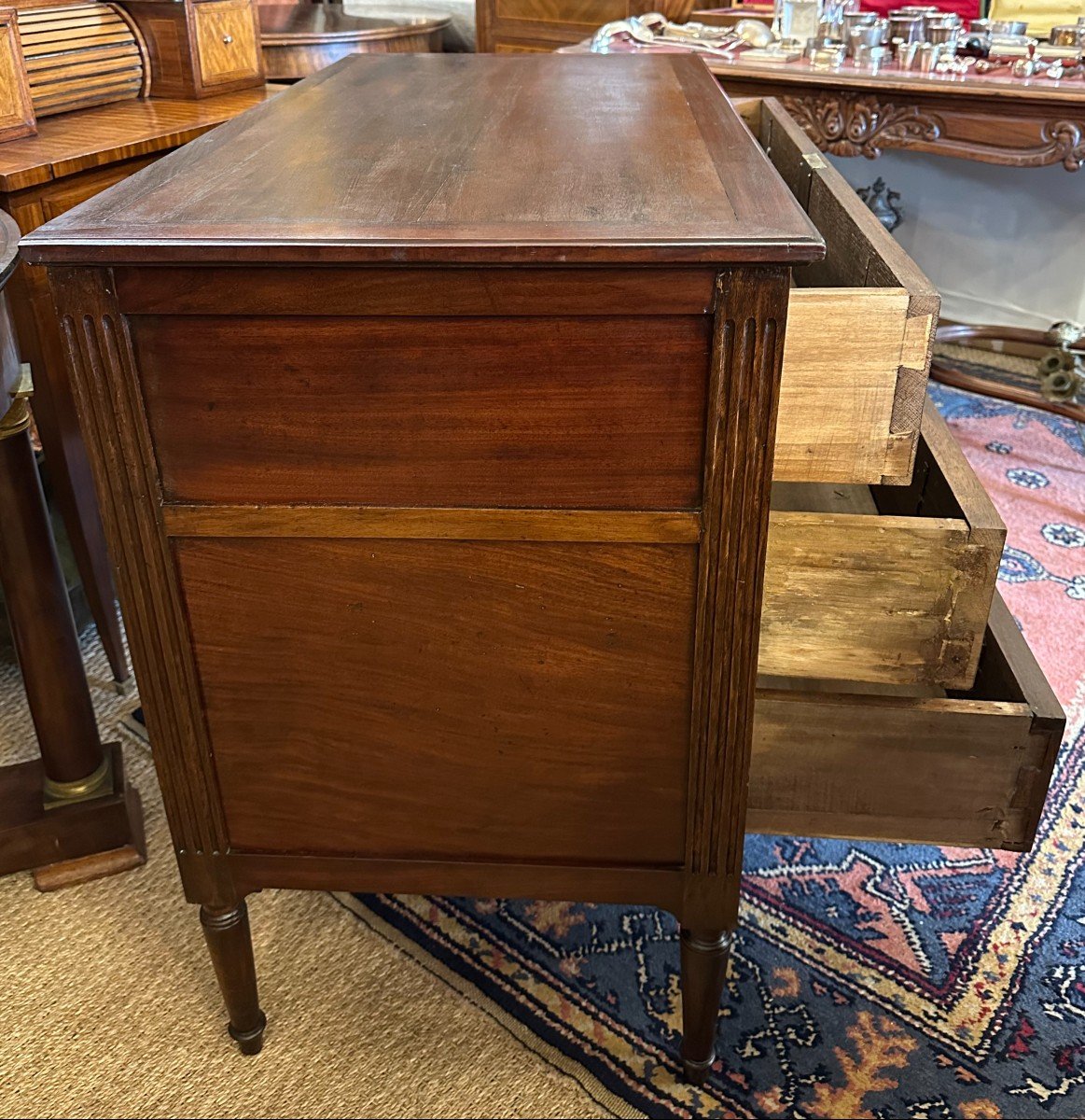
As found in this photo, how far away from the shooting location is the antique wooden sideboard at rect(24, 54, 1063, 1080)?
634 millimetres

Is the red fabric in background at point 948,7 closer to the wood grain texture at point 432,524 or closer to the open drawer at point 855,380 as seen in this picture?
the open drawer at point 855,380

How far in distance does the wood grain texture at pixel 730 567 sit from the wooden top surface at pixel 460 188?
4 centimetres

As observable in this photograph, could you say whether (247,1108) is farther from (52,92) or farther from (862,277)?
(52,92)

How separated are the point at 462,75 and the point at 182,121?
42cm

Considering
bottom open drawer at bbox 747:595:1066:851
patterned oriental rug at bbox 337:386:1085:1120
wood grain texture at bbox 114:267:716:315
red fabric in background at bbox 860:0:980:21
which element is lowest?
patterned oriental rug at bbox 337:386:1085:1120

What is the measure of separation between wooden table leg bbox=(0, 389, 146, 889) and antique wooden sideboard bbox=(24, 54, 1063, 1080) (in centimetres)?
32

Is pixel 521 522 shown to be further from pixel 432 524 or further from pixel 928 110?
pixel 928 110

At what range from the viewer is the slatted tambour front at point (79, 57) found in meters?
1.33

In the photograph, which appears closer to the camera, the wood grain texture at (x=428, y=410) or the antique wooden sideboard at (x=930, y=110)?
the wood grain texture at (x=428, y=410)

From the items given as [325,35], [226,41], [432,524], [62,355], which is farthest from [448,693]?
[325,35]

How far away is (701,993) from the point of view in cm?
90


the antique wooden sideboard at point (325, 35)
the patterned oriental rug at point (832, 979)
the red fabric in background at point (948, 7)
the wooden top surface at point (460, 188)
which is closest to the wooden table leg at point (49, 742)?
the patterned oriental rug at point (832, 979)

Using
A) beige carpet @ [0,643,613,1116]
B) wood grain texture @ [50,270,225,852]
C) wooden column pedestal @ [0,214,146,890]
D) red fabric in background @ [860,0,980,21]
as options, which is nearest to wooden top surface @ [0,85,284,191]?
wooden column pedestal @ [0,214,146,890]

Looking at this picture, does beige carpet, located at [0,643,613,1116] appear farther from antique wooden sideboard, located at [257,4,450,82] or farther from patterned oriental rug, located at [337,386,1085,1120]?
antique wooden sideboard, located at [257,4,450,82]
